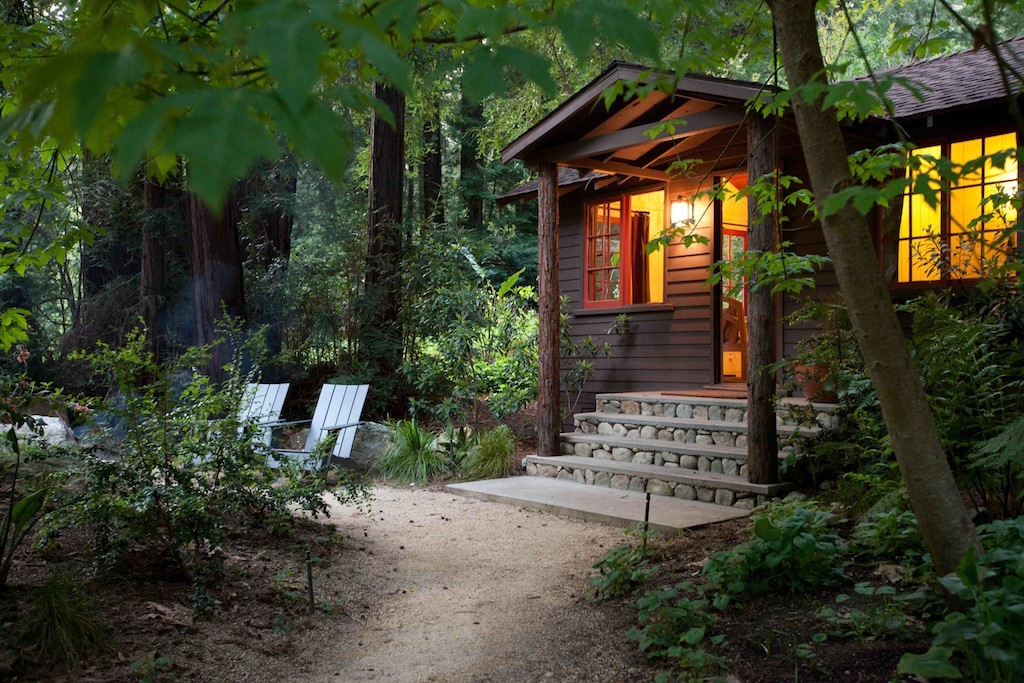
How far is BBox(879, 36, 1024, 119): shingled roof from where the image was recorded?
640 cm

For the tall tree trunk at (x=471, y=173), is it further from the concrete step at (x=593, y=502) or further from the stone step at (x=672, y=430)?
the concrete step at (x=593, y=502)

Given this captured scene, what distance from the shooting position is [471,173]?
16328 mm

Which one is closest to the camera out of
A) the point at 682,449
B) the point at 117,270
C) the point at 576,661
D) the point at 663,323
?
the point at 576,661

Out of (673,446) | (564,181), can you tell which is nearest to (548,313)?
(673,446)

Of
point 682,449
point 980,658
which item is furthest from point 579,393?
point 980,658

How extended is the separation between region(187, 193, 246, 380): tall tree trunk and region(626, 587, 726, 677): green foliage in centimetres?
786

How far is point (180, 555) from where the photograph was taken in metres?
3.83

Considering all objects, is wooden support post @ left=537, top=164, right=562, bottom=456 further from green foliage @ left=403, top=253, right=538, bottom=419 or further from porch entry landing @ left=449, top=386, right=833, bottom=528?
green foliage @ left=403, top=253, right=538, bottom=419

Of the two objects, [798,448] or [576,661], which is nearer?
[576,661]

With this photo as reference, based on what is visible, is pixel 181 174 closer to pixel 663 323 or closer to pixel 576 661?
pixel 663 323

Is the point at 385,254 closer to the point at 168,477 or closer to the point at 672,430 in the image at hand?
the point at 672,430

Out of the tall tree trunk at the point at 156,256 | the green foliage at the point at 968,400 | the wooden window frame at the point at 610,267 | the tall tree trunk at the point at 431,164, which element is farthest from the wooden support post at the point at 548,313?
the tall tree trunk at the point at 431,164

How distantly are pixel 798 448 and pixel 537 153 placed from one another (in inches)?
150

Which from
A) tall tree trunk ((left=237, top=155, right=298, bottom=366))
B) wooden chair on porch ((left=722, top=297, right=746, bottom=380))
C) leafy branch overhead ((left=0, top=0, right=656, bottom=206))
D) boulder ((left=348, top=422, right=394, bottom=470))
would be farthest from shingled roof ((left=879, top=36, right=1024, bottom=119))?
tall tree trunk ((left=237, top=155, right=298, bottom=366))
